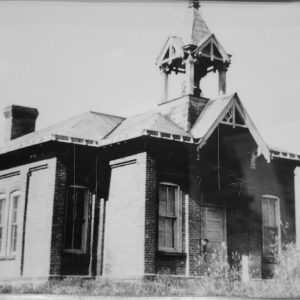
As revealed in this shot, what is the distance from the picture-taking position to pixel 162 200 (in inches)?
764

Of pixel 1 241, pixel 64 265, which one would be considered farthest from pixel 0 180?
pixel 64 265

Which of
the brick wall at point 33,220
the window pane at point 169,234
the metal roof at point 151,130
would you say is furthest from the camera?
the brick wall at point 33,220

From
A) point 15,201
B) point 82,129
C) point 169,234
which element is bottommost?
point 169,234

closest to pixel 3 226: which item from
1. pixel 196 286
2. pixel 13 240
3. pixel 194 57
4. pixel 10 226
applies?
pixel 10 226

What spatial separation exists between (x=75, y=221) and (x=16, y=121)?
322 inches

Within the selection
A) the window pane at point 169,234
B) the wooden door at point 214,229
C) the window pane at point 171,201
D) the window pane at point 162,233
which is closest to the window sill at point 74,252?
the window pane at point 162,233

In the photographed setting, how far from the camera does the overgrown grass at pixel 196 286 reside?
621 inches

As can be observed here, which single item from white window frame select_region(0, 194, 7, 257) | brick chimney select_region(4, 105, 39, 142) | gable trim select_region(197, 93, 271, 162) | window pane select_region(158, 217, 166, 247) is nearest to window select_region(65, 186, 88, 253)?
window pane select_region(158, 217, 166, 247)

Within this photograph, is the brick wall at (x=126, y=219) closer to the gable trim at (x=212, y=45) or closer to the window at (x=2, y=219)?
the window at (x=2, y=219)

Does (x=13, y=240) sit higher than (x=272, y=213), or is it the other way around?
(x=272, y=213)

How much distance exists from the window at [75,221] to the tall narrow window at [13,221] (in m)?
2.19

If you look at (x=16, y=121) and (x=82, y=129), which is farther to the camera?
(x=16, y=121)

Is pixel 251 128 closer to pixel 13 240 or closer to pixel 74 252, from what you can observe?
pixel 74 252

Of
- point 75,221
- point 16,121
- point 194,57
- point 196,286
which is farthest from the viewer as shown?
point 16,121
